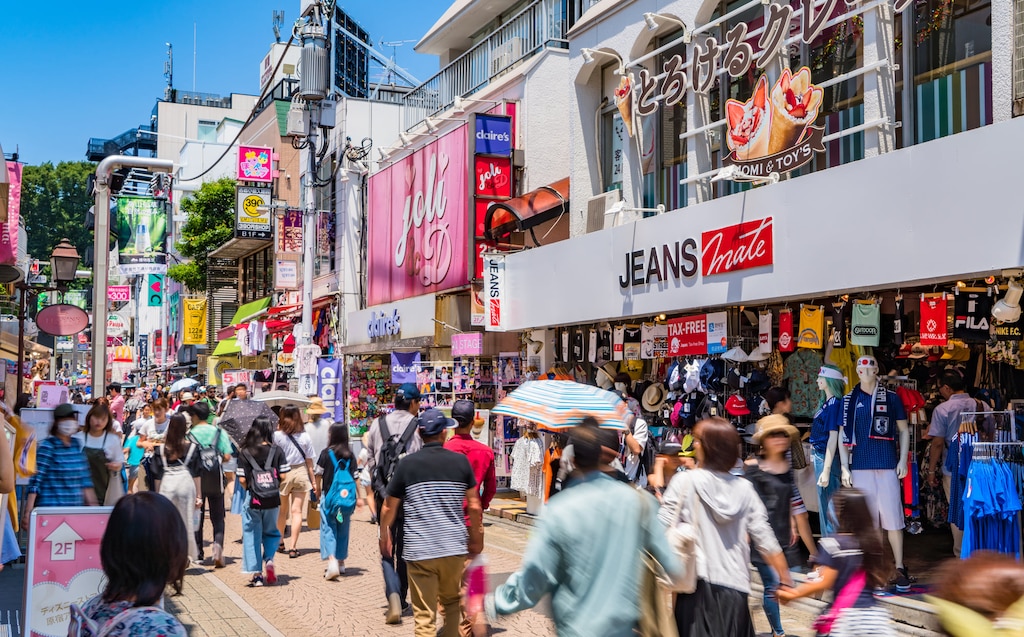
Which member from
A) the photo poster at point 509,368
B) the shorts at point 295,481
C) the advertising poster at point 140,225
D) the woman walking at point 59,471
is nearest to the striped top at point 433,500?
the woman walking at point 59,471

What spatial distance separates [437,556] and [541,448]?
8800mm

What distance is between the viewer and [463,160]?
64.6ft

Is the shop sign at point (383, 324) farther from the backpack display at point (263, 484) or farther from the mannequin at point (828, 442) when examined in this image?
the mannequin at point (828, 442)

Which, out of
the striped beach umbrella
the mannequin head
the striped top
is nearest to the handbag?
the striped top

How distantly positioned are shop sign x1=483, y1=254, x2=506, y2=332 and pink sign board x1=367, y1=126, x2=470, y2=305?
2267mm

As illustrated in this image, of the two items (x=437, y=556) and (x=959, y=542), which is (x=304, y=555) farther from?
(x=959, y=542)

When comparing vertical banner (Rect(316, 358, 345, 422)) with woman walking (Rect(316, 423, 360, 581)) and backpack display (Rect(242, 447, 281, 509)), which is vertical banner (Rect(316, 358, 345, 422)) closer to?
woman walking (Rect(316, 423, 360, 581))

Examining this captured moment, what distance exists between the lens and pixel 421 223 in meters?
21.9

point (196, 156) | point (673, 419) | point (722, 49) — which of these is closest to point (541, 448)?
point (673, 419)

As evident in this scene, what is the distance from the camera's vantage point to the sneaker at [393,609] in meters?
8.76

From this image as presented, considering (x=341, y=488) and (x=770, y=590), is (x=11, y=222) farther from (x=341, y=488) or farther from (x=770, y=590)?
(x=770, y=590)

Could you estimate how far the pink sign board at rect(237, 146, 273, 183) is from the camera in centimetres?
3334

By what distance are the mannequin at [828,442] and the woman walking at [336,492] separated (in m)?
4.87

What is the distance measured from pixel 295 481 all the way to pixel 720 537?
769cm
